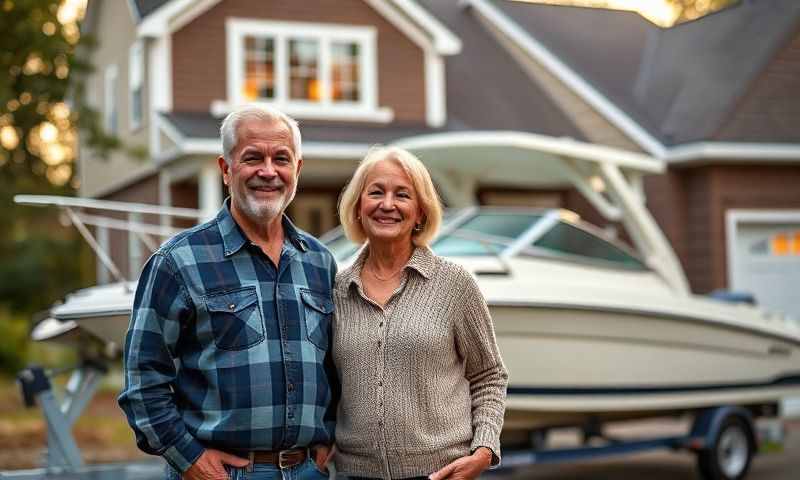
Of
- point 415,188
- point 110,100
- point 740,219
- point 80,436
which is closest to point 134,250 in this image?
point 80,436

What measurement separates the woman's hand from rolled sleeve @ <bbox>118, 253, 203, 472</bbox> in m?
0.67

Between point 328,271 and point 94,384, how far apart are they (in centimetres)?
362

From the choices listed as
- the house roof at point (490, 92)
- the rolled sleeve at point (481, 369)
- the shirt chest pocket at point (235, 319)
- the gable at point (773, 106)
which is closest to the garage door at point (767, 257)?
the gable at point (773, 106)

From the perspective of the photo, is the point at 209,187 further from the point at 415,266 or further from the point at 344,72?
the point at 415,266

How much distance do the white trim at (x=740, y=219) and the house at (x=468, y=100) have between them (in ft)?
0.09

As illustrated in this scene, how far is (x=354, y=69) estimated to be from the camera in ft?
46.9

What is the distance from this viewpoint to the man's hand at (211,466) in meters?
2.71

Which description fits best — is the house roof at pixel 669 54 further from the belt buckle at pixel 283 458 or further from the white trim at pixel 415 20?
the belt buckle at pixel 283 458

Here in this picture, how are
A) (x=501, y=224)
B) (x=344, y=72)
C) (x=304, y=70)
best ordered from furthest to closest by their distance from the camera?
(x=344, y=72)
(x=304, y=70)
(x=501, y=224)

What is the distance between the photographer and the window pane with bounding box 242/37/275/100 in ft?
45.1

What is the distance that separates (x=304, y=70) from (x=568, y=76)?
4009 mm

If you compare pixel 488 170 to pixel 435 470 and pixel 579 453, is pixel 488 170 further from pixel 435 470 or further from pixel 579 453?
pixel 435 470

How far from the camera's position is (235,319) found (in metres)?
2.76

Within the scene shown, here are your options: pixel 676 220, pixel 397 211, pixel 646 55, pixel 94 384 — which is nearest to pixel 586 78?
pixel 646 55
